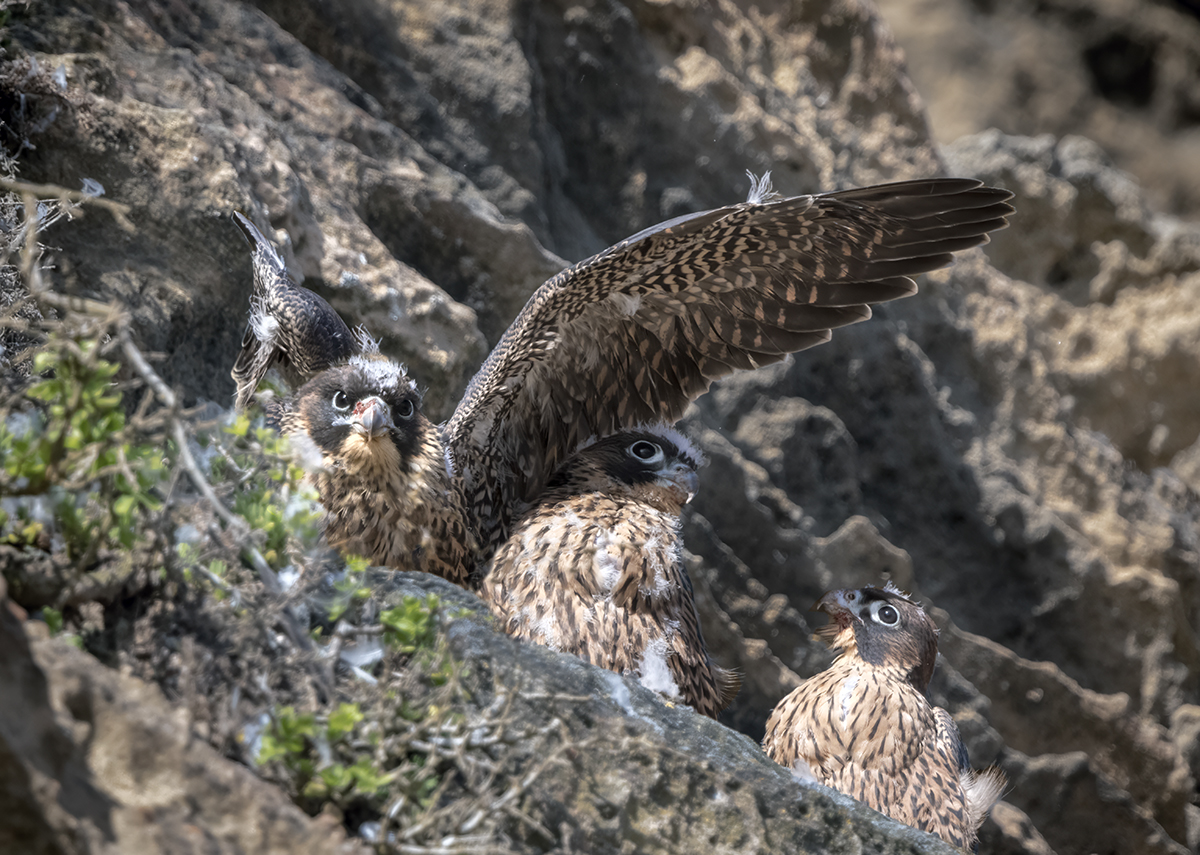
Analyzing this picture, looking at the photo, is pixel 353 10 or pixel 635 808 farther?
pixel 353 10

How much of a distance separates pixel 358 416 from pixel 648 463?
1.22 meters

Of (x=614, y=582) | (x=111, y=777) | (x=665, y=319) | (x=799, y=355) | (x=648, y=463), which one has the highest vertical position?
(x=799, y=355)

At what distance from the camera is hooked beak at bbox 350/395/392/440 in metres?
2.98

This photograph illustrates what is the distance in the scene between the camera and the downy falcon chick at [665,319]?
3348 mm

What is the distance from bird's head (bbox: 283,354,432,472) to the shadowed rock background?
1.78ft

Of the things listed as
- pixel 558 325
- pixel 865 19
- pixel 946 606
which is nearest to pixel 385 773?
pixel 558 325

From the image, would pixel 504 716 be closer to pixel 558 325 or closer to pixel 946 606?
pixel 558 325

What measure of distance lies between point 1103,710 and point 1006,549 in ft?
3.72

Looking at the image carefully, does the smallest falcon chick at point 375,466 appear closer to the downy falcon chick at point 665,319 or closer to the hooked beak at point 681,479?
the downy falcon chick at point 665,319

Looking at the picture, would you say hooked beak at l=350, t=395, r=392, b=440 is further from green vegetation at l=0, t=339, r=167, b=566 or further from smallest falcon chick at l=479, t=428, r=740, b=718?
green vegetation at l=0, t=339, r=167, b=566

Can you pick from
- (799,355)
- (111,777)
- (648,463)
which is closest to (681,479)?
(648,463)

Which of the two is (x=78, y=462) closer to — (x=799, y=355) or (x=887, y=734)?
(x=887, y=734)

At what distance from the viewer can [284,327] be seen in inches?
139

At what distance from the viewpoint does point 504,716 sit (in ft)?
6.04
